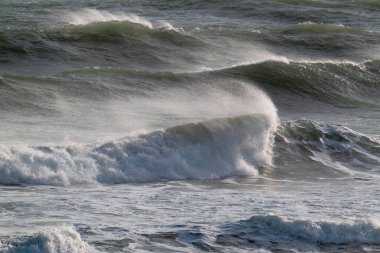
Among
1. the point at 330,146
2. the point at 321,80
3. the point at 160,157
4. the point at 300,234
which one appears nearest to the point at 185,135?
the point at 160,157

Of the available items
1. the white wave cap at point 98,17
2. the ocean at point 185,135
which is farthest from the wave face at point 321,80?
the white wave cap at point 98,17

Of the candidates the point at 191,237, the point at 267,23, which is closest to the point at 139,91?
the point at 191,237

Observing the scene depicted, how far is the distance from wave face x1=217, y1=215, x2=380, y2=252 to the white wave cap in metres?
18.3

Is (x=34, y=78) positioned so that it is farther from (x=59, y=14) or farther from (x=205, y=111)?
(x=59, y=14)

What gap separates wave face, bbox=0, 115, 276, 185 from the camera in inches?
500

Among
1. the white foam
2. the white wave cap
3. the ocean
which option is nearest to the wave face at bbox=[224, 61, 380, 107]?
the ocean

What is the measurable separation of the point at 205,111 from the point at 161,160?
4476 millimetres

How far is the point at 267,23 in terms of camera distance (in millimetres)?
31844

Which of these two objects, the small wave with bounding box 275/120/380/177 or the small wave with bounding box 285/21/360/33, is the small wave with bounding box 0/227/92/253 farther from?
the small wave with bounding box 285/21/360/33

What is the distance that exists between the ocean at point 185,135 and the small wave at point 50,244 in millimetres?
14

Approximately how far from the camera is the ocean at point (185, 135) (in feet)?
33.8

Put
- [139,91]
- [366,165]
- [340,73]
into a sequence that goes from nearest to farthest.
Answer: [366,165] → [139,91] → [340,73]

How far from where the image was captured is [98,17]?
30125mm

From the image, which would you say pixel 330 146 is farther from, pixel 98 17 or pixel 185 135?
pixel 98 17
